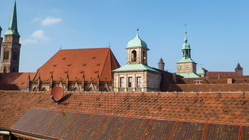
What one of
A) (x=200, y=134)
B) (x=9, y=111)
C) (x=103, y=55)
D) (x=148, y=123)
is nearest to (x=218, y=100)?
(x=200, y=134)

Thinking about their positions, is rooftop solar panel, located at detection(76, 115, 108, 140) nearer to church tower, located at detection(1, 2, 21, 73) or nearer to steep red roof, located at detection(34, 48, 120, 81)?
steep red roof, located at detection(34, 48, 120, 81)

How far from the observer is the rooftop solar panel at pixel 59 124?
17.1m

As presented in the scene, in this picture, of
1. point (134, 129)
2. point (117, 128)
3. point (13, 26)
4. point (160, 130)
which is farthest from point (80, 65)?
point (13, 26)

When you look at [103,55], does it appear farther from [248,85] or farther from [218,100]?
[218,100]

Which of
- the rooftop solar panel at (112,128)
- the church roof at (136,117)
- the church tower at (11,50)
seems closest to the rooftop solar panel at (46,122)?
the church roof at (136,117)

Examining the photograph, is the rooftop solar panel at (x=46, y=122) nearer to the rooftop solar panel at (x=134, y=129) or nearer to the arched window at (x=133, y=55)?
the rooftop solar panel at (x=134, y=129)

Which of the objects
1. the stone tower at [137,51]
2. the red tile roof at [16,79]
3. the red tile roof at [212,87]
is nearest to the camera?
the red tile roof at [212,87]

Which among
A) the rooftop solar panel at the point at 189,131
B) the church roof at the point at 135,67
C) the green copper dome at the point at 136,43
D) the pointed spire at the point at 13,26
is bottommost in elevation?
the rooftop solar panel at the point at 189,131

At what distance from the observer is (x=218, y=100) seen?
52.5 feet

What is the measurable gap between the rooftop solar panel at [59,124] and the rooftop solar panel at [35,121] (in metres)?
2.02

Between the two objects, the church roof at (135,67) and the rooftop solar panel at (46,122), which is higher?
the church roof at (135,67)

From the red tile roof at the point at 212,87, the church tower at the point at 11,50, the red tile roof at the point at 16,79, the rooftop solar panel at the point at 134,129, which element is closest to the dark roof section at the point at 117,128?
the rooftop solar panel at the point at 134,129

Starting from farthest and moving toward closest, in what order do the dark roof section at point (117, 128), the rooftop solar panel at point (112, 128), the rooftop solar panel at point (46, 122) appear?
the rooftop solar panel at point (46, 122) → the rooftop solar panel at point (112, 128) → the dark roof section at point (117, 128)

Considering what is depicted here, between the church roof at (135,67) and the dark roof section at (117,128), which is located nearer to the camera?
the dark roof section at (117,128)
